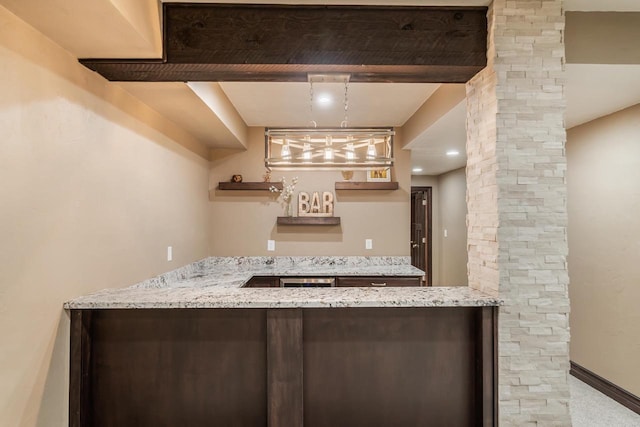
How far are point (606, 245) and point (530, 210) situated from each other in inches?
72.5

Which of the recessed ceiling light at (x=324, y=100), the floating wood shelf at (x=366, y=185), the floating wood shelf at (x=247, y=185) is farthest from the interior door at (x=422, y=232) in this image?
the recessed ceiling light at (x=324, y=100)

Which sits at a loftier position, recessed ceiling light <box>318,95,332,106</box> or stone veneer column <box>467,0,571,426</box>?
recessed ceiling light <box>318,95,332,106</box>

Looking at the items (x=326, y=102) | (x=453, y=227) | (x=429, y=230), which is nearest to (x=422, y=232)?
(x=429, y=230)

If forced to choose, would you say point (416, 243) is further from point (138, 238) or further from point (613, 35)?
point (138, 238)

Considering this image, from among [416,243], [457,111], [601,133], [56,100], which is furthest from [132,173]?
[416,243]

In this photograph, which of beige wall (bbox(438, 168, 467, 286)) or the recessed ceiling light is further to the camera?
beige wall (bbox(438, 168, 467, 286))

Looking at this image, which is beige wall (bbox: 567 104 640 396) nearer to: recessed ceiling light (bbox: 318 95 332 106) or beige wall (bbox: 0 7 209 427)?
recessed ceiling light (bbox: 318 95 332 106)

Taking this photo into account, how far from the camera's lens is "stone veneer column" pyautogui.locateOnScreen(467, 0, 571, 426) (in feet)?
5.53

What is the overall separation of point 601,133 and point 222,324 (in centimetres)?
353

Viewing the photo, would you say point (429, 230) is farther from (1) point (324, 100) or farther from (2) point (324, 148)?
(2) point (324, 148)

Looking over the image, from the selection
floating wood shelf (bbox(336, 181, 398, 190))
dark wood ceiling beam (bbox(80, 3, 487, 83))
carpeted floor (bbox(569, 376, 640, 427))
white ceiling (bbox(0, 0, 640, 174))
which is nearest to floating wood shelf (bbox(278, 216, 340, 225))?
floating wood shelf (bbox(336, 181, 398, 190))

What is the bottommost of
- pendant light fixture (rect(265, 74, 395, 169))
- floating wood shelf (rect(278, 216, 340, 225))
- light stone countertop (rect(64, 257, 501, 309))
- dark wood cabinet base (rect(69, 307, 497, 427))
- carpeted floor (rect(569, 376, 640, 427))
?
carpeted floor (rect(569, 376, 640, 427))

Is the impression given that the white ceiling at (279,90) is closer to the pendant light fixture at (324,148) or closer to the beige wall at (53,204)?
the beige wall at (53,204)

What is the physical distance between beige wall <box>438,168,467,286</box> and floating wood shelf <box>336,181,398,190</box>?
2304 millimetres
